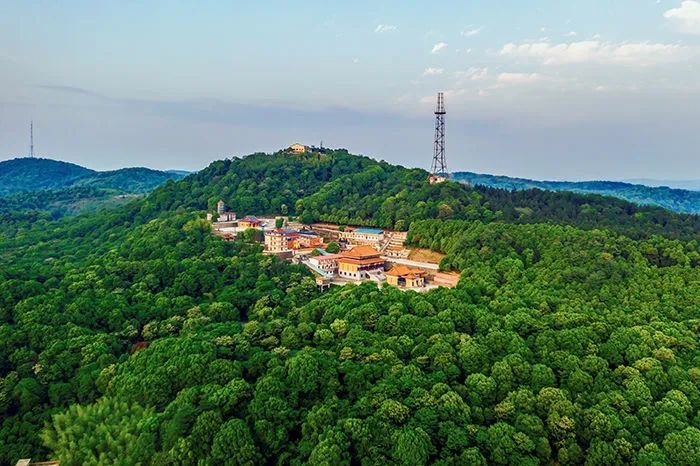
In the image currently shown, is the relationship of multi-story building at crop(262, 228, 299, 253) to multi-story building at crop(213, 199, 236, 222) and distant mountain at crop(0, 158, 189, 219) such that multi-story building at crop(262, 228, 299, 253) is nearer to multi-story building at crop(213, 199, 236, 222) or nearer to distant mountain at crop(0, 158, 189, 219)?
multi-story building at crop(213, 199, 236, 222)

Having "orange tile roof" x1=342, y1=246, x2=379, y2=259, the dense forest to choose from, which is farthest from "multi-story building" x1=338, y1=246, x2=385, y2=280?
the dense forest

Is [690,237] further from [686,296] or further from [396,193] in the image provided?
[396,193]

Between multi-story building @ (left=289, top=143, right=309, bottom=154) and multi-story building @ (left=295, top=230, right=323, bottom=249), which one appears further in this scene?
multi-story building @ (left=289, top=143, right=309, bottom=154)

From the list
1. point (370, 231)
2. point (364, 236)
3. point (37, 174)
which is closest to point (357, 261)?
point (364, 236)

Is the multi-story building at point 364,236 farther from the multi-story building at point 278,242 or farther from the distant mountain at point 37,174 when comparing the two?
the distant mountain at point 37,174

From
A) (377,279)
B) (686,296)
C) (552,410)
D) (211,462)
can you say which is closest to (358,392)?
(211,462)

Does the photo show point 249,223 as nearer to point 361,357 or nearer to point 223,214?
point 223,214
